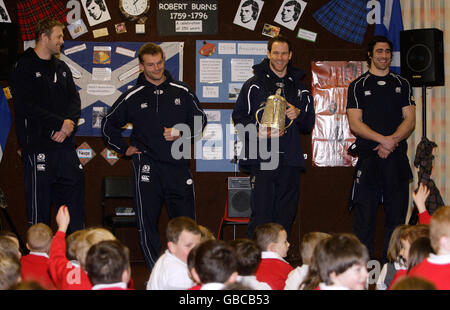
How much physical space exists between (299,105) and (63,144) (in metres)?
2.10

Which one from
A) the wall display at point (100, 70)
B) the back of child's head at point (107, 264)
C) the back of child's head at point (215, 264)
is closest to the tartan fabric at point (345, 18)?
the wall display at point (100, 70)

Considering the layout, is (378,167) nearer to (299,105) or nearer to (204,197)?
(299,105)

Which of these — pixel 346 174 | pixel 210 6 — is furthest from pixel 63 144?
pixel 346 174

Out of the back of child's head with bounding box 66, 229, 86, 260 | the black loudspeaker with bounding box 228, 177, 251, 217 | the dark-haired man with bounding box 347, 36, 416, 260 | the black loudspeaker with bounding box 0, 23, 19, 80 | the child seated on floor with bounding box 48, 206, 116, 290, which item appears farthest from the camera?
the black loudspeaker with bounding box 228, 177, 251, 217

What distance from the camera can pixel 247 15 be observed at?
6645 mm

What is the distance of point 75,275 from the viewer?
10.2ft

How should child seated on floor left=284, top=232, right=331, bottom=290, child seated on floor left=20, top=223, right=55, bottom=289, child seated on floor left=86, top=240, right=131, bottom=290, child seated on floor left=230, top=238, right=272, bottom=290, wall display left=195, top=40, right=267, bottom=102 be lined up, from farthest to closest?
wall display left=195, top=40, right=267, bottom=102 < child seated on floor left=20, top=223, right=55, bottom=289 < child seated on floor left=284, top=232, right=331, bottom=290 < child seated on floor left=230, top=238, right=272, bottom=290 < child seated on floor left=86, top=240, right=131, bottom=290

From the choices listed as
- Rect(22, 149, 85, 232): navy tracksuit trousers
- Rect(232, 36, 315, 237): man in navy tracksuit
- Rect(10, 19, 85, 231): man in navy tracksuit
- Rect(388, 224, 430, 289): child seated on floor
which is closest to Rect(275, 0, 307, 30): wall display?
Rect(232, 36, 315, 237): man in navy tracksuit

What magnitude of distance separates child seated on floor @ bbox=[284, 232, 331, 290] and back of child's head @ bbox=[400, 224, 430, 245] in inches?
18.3

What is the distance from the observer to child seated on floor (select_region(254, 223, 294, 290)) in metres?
3.57

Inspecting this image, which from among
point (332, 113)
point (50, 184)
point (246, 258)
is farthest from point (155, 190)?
point (332, 113)

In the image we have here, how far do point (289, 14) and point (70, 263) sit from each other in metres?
4.39

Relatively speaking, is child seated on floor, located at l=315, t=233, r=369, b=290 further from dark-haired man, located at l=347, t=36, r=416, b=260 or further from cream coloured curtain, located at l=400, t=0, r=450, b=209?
cream coloured curtain, located at l=400, t=0, r=450, b=209
